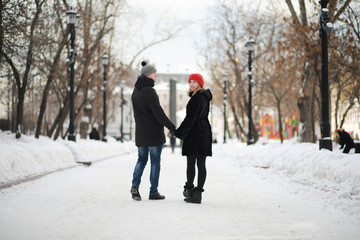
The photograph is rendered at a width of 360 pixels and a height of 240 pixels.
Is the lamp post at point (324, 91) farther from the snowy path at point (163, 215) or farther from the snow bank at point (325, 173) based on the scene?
the snowy path at point (163, 215)

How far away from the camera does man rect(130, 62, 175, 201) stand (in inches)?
304

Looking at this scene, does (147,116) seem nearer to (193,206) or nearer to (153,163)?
(153,163)

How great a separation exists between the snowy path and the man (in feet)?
1.46

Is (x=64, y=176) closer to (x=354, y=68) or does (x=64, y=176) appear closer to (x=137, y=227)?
Result: (x=137, y=227)

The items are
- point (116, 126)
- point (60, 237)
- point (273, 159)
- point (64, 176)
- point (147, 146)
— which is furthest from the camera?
point (116, 126)

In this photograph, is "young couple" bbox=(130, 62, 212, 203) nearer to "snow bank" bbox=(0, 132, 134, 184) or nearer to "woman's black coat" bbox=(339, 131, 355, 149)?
"snow bank" bbox=(0, 132, 134, 184)

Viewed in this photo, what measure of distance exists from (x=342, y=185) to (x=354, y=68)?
12668 millimetres

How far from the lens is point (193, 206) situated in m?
7.28

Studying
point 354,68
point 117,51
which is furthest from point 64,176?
point 117,51

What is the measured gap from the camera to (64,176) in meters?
12.4

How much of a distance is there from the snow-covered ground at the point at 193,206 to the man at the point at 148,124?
17.7 inches

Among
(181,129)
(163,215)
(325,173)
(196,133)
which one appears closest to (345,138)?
(325,173)

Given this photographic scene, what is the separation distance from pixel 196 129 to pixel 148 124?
2.58 feet

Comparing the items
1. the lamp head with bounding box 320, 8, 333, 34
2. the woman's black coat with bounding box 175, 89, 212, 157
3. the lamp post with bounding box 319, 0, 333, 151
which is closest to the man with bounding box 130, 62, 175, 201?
the woman's black coat with bounding box 175, 89, 212, 157
